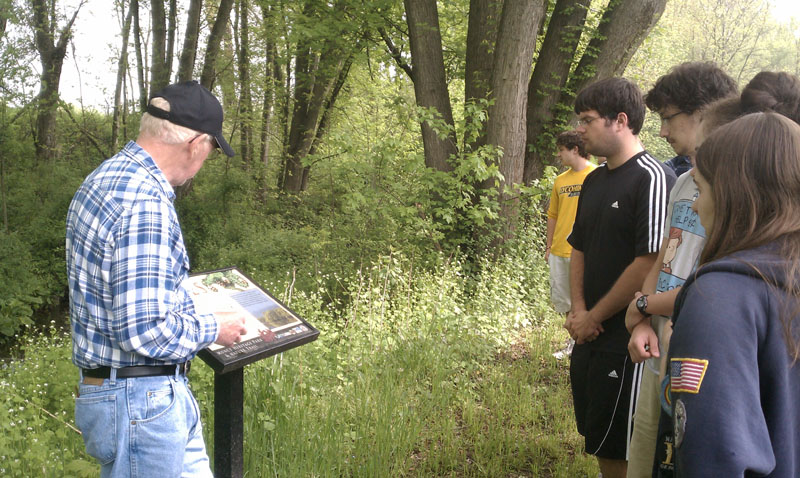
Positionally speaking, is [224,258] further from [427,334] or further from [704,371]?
[704,371]

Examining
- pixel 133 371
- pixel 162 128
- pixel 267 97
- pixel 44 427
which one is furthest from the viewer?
pixel 267 97

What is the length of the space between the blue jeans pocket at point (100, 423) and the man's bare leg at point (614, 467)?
2256 millimetres

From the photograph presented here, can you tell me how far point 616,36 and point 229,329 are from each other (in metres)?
7.85

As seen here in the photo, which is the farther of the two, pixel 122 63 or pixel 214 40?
pixel 122 63

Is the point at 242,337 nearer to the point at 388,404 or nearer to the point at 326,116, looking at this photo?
the point at 388,404

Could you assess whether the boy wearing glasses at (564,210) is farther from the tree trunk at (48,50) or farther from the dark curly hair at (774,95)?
the tree trunk at (48,50)

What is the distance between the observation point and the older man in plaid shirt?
1851mm

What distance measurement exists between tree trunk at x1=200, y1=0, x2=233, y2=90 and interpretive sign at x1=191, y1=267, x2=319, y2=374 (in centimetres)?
1164

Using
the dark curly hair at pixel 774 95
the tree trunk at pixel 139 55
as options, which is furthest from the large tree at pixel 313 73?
the dark curly hair at pixel 774 95

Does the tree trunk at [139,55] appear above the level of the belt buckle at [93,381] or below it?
above

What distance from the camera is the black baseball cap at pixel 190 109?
206 centimetres

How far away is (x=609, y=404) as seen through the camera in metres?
2.86

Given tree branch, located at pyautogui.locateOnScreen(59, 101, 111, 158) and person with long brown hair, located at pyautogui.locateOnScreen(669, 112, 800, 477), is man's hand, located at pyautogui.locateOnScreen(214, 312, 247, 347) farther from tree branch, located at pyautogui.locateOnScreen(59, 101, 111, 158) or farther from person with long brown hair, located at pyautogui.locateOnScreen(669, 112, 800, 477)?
tree branch, located at pyautogui.locateOnScreen(59, 101, 111, 158)

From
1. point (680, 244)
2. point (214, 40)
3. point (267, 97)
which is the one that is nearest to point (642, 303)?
point (680, 244)
